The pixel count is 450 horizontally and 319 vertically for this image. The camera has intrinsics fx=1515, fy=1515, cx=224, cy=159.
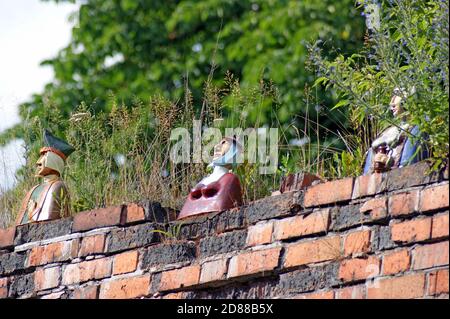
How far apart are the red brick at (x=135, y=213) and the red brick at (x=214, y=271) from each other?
440mm

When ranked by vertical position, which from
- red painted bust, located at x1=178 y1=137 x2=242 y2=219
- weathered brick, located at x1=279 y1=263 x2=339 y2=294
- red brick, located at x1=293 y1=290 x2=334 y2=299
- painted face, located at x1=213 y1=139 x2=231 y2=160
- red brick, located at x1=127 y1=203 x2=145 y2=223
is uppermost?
painted face, located at x1=213 y1=139 x2=231 y2=160

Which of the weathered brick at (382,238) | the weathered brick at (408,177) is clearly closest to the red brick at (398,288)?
the weathered brick at (382,238)

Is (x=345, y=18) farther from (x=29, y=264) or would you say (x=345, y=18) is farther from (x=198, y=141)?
(x=29, y=264)

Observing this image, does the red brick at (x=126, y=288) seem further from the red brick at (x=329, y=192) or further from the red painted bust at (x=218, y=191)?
the red brick at (x=329, y=192)

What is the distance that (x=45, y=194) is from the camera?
6.96 meters

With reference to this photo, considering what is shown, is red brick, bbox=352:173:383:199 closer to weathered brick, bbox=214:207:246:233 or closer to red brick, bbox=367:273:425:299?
red brick, bbox=367:273:425:299

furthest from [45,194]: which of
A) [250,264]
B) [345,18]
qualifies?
[345,18]

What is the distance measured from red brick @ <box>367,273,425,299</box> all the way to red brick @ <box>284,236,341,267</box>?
0.25 metres

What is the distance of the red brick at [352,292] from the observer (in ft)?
18.7

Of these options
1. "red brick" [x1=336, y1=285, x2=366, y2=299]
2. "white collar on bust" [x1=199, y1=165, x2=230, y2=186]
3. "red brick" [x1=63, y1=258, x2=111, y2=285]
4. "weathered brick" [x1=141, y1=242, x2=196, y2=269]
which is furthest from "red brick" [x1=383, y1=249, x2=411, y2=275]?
"red brick" [x1=63, y1=258, x2=111, y2=285]

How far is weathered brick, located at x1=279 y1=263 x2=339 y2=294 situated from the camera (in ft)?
19.1

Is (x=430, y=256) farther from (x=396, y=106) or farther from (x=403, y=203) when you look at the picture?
(x=396, y=106)

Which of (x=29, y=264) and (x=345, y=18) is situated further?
(x=345, y=18)

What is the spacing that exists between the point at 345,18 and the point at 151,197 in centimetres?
595
